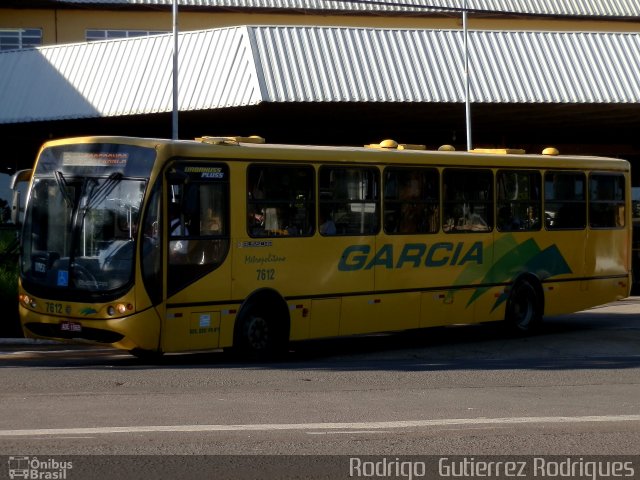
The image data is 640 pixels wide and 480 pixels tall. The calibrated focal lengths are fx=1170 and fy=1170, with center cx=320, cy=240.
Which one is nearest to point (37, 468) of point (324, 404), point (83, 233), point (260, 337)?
point (324, 404)

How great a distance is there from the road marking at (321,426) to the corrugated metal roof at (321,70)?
17.4 metres

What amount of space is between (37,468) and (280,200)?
8.00 m

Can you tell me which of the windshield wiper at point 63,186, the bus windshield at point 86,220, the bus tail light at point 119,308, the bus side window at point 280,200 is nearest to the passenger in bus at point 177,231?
the bus windshield at point 86,220

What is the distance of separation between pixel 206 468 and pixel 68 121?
82.7 ft

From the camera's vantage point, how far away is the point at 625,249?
70.9ft

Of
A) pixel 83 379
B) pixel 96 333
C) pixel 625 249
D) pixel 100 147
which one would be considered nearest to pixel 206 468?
pixel 83 379

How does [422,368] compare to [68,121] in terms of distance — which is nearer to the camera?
[422,368]

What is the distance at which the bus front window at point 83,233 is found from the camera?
1397 centimetres

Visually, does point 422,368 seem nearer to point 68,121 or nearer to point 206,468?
point 206,468

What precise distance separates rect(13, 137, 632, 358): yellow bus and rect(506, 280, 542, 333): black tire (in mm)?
34

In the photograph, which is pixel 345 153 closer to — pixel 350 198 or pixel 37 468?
pixel 350 198

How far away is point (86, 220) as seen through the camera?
14188mm

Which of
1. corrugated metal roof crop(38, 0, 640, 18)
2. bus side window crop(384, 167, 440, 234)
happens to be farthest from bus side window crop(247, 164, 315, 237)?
corrugated metal roof crop(38, 0, 640, 18)

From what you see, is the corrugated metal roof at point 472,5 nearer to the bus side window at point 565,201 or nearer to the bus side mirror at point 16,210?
the bus side window at point 565,201
